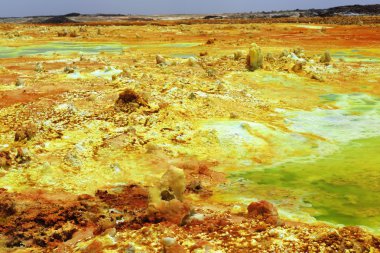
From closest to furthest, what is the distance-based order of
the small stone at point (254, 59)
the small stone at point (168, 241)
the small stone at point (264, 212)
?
the small stone at point (168, 241)
the small stone at point (264, 212)
the small stone at point (254, 59)

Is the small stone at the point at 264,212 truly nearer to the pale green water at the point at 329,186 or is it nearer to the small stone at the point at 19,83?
the pale green water at the point at 329,186

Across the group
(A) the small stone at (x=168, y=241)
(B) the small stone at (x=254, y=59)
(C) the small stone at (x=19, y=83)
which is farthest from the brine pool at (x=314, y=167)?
(C) the small stone at (x=19, y=83)

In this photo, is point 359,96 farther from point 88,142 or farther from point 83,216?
Answer: point 83,216

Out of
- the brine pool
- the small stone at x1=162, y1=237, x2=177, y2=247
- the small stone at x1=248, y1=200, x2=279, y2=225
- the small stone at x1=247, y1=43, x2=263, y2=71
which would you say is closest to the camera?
the small stone at x1=162, y1=237, x2=177, y2=247

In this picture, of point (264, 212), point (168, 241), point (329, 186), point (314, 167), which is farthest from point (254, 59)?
point (168, 241)

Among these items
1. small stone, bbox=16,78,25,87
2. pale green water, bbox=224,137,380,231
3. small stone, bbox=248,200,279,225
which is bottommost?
pale green water, bbox=224,137,380,231

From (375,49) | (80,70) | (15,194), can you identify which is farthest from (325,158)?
(375,49)

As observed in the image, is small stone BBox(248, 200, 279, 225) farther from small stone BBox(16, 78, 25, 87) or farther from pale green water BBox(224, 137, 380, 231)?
small stone BBox(16, 78, 25, 87)

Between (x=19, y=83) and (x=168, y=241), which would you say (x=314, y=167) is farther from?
(x=19, y=83)

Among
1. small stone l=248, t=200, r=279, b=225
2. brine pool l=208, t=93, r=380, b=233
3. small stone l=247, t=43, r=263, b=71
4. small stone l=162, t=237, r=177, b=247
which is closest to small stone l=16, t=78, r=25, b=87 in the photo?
brine pool l=208, t=93, r=380, b=233
